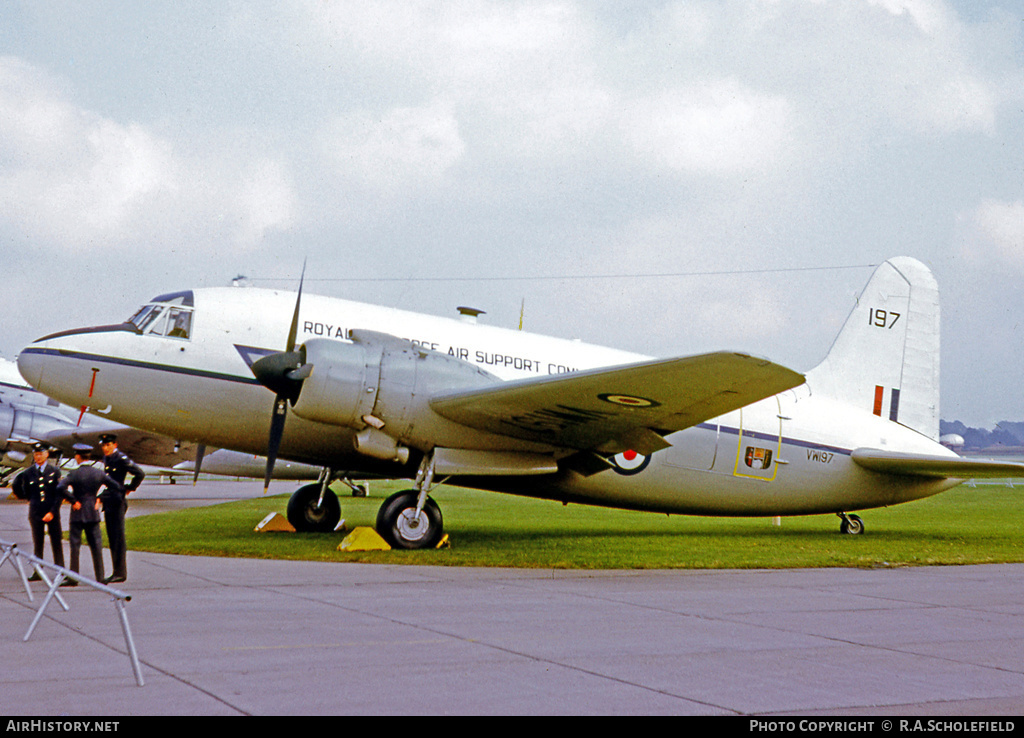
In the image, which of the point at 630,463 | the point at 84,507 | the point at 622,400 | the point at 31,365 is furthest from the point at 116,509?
the point at 630,463

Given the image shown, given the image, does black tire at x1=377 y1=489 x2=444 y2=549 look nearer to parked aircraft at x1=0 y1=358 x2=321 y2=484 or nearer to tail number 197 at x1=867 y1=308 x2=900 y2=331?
tail number 197 at x1=867 y1=308 x2=900 y2=331

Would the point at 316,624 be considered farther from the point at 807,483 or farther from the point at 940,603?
the point at 807,483

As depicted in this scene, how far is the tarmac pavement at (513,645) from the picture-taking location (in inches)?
223

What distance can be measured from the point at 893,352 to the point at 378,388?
1181 centimetres

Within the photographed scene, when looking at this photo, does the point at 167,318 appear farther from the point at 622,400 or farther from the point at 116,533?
the point at 622,400

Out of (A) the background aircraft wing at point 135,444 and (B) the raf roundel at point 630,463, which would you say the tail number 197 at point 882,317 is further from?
(A) the background aircraft wing at point 135,444

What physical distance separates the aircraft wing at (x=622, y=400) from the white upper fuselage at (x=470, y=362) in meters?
1.85

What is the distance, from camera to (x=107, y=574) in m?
11.7

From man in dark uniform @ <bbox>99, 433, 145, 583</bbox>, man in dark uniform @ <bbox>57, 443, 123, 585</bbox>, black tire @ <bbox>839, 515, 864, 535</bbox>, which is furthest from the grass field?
man in dark uniform @ <bbox>57, 443, 123, 585</bbox>

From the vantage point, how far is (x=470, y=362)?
1587cm

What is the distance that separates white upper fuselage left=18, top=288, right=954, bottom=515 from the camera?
14.8 metres

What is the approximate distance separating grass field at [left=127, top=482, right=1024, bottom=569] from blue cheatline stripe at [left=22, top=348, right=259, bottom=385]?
2684 millimetres
